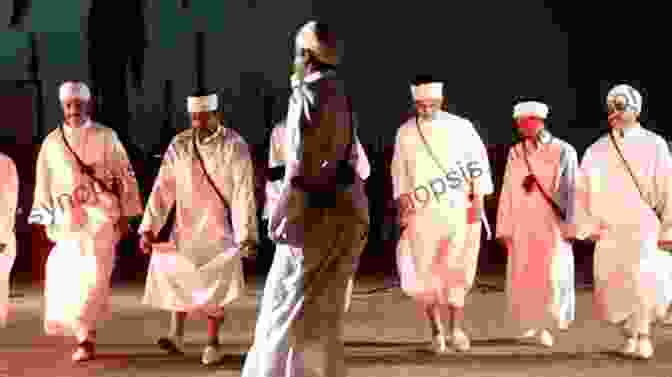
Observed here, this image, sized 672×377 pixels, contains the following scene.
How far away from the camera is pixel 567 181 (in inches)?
358

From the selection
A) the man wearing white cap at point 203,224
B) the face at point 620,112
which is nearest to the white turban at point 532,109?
the face at point 620,112

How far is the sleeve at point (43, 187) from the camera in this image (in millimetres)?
8453

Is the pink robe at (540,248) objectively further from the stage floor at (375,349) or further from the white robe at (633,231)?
the white robe at (633,231)

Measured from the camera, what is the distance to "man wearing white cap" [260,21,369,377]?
5.70m

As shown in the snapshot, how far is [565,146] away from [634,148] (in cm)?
71

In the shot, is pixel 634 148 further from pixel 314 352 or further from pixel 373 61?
pixel 373 61

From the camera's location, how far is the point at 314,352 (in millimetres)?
5816

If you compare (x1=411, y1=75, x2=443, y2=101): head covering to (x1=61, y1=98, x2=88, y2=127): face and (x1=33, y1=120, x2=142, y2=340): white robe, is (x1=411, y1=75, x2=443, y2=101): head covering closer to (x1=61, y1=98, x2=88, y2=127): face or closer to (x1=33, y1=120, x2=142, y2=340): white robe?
(x1=33, y1=120, x2=142, y2=340): white robe

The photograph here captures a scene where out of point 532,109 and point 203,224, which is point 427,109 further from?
point 203,224

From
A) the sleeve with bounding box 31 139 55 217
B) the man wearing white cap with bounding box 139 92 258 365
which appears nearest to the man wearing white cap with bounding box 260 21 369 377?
the man wearing white cap with bounding box 139 92 258 365

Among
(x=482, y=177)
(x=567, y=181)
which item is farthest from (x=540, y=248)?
(x=482, y=177)

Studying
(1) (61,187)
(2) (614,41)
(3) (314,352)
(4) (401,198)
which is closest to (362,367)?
(4) (401,198)

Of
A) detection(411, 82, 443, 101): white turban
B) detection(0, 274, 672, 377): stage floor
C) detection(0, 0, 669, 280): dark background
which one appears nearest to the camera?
detection(0, 274, 672, 377): stage floor

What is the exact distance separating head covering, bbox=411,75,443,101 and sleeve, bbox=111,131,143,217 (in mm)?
2395
